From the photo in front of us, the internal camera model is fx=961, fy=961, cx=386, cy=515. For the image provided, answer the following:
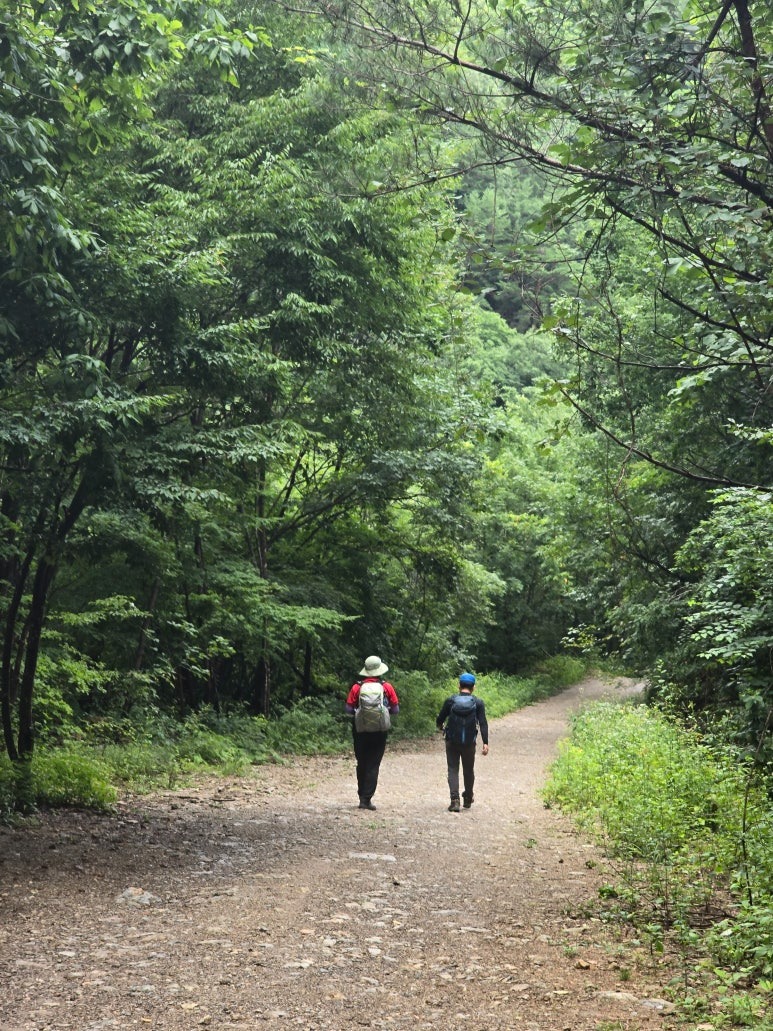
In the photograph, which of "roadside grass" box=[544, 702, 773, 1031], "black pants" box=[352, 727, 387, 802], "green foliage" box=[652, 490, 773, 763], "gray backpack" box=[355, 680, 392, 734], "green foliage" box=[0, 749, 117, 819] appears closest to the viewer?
"roadside grass" box=[544, 702, 773, 1031]

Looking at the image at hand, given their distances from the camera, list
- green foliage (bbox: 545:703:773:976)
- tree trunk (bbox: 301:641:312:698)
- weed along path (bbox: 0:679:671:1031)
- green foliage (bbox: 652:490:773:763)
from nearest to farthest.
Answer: weed along path (bbox: 0:679:671:1031)
green foliage (bbox: 545:703:773:976)
green foliage (bbox: 652:490:773:763)
tree trunk (bbox: 301:641:312:698)

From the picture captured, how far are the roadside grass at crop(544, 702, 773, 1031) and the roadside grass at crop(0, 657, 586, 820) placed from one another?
17.6 feet

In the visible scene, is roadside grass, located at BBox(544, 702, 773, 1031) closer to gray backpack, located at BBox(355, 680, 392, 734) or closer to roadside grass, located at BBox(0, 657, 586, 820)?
gray backpack, located at BBox(355, 680, 392, 734)

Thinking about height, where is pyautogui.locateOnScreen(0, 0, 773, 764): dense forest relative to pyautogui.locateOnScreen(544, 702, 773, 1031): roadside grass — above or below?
above

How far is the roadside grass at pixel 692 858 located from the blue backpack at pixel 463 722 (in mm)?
1546

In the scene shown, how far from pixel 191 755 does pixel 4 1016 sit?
10218 millimetres

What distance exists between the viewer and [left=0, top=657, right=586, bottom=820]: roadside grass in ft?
33.3

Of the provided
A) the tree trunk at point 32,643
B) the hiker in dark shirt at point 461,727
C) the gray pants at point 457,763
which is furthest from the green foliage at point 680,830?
the tree trunk at point 32,643

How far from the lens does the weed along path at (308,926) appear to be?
15.8 ft

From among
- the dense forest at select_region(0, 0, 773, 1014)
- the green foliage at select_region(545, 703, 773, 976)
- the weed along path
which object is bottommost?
the weed along path

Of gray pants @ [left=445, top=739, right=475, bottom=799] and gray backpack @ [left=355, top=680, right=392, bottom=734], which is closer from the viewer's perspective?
gray backpack @ [left=355, top=680, right=392, bottom=734]

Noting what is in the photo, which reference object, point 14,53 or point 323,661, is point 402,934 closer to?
point 14,53

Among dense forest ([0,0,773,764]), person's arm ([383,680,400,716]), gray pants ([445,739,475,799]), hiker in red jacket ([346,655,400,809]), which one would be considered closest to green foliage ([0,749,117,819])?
dense forest ([0,0,773,764])

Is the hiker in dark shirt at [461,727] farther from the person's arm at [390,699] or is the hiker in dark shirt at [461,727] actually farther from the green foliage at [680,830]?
the green foliage at [680,830]
